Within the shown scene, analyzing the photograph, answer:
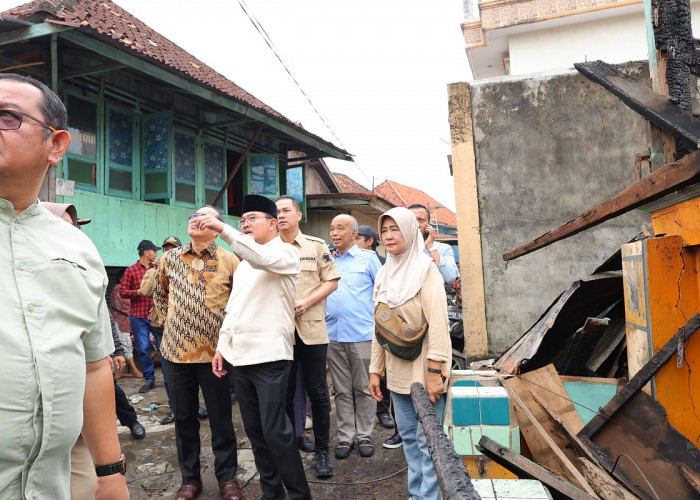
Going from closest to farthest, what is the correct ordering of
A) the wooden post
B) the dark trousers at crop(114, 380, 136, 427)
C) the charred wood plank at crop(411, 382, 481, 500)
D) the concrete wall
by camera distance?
the charred wood plank at crop(411, 382, 481, 500) → the dark trousers at crop(114, 380, 136, 427) → the concrete wall → the wooden post

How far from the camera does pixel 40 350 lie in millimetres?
1269

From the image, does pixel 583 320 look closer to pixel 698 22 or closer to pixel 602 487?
pixel 602 487

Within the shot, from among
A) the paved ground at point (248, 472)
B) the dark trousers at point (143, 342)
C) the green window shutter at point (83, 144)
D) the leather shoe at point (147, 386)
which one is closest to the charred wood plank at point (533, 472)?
the paved ground at point (248, 472)

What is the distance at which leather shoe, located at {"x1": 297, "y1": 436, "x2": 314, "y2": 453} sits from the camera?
176 inches

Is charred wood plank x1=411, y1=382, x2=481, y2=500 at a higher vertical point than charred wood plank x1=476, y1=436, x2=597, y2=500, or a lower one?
higher

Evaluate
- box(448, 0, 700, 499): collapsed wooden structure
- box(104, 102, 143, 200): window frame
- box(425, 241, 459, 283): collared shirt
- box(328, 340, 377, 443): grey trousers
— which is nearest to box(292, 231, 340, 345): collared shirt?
box(328, 340, 377, 443): grey trousers

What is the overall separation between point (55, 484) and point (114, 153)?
24.4 feet

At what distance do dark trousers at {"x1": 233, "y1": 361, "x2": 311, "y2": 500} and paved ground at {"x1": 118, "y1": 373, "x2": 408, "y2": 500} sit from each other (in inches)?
21.9

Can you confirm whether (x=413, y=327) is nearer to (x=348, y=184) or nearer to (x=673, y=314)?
(x=673, y=314)

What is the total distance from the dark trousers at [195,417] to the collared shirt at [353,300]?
1355 millimetres

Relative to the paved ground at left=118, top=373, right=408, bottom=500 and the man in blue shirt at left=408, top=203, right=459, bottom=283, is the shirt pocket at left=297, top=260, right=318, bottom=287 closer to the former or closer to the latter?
the man in blue shirt at left=408, top=203, right=459, bottom=283

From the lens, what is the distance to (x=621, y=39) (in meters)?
20.6

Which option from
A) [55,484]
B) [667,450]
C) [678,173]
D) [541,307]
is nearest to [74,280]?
[55,484]

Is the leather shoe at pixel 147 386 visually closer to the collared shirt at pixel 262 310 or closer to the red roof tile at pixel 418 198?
the collared shirt at pixel 262 310
